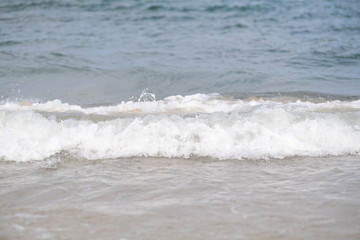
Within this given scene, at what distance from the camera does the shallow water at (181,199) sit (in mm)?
2939

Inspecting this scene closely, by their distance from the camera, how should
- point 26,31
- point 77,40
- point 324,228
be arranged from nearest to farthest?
point 324,228
point 77,40
point 26,31

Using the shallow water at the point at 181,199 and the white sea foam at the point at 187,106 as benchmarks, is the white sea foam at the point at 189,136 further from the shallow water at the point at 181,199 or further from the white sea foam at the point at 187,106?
the white sea foam at the point at 187,106

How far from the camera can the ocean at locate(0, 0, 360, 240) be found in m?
3.11

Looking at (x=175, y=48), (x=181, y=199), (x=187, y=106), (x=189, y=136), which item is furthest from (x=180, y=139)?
(x=175, y=48)

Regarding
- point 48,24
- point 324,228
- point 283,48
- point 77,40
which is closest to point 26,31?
point 48,24

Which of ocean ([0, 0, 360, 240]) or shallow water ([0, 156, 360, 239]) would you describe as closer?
shallow water ([0, 156, 360, 239])

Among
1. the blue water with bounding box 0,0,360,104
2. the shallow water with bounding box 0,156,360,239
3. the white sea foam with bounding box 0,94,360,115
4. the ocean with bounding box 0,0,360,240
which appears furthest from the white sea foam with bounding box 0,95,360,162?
the blue water with bounding box 0,0,360,104

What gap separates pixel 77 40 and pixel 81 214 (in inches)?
365

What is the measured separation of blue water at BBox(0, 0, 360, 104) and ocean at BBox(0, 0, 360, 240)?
6 centimetres

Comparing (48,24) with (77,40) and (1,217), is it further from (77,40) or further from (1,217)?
(1,217)

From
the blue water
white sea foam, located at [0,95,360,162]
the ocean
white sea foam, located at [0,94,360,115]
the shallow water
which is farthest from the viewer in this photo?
the blue water

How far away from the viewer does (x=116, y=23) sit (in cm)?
1380

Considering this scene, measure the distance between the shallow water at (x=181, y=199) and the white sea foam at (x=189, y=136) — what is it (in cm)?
21

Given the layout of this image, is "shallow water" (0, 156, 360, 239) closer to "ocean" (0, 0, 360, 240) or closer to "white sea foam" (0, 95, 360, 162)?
"ocean" (0, 0, 360, 240)
